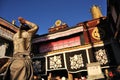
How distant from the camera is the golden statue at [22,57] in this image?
343 centimetres

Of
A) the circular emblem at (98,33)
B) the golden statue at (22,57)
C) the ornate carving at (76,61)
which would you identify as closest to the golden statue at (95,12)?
→ the circular emblem at (98,33)

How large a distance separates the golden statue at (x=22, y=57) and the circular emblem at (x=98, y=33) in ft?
32.9

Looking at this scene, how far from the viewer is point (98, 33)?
45.0ft

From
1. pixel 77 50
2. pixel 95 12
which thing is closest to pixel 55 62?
pixel 77 50

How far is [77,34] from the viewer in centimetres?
1464

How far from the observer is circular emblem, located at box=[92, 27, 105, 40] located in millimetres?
13486

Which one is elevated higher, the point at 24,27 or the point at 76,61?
the point at 24,27

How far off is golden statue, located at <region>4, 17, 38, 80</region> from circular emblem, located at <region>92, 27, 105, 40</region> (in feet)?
32.9

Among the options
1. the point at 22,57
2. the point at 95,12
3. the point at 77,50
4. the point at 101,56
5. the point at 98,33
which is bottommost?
the point at 22,57

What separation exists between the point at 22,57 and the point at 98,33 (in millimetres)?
11022

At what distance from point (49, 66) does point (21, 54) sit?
10.6 metres

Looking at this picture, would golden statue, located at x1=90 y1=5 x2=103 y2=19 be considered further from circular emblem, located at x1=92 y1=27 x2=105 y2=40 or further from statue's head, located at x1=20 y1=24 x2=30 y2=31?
statue's head, located at x1=20 y1=24 x2=30 y2=31

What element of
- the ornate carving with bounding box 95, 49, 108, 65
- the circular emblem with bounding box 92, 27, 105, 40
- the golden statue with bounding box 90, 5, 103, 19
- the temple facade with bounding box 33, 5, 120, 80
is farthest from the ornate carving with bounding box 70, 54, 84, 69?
the golden statue with bounding box 90, 5, 103, 19

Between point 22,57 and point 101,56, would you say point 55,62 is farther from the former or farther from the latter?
point 22,57
